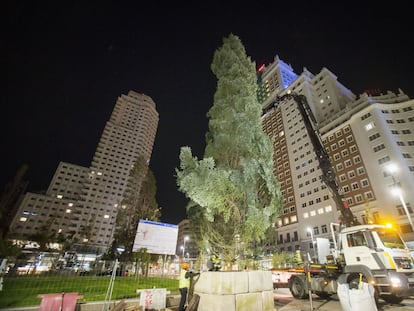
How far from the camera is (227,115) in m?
10.6

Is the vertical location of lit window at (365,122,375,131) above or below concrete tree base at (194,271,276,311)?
above

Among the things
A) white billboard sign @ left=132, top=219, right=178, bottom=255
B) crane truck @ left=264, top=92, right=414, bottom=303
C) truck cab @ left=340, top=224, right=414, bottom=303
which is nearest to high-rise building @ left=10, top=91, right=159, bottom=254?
white billboard sign @ left=132, top=219, right=178, bottom=255

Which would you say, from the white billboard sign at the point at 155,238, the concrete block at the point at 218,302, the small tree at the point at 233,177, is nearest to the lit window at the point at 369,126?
the small tree at the point at 233,177

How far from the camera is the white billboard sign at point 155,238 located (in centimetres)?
1234

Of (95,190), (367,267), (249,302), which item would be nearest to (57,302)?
(249,302)

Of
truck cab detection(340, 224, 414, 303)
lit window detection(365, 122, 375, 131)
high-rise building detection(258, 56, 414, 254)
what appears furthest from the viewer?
lit window detection(365, 122, 375, 131)

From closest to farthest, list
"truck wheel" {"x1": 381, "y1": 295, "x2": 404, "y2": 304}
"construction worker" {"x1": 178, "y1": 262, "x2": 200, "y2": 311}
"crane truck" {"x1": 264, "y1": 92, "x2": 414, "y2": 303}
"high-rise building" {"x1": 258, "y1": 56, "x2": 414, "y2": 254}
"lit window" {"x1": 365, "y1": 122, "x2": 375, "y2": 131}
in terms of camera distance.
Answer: "construction worker" {"x1": 178, "y1": 262, "x2": 200, "y2": 311} < "crane truck" {"x1": 264, "y1": 92, "x2": 414, "y2": 303} < "truck wheel" {"x1": 381, "y1": 295, "x2": 404, "y2": 304} < "high-rise building" {"x1": 258, "y1": 56, "x2": 414, "y2": 254} < "lit window" {"x1": 365, "y1": 122, "x2": 375, "y2": 131}

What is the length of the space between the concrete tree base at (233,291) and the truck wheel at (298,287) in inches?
207

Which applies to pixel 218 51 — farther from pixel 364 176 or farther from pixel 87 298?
pixel 364 176

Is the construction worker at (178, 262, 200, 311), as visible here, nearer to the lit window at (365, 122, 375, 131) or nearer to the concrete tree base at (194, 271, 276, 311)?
the concrete tree base at (194, 271, 276, 311)

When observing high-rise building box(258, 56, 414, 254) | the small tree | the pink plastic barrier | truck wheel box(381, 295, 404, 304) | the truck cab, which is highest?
high-rise building box(258, 56, 414, 254)

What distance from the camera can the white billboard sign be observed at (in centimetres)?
1234

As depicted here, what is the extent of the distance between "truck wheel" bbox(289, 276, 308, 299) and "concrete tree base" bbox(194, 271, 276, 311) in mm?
5255

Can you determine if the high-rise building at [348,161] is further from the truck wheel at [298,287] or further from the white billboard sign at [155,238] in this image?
the white billboard sign at [155,238]
